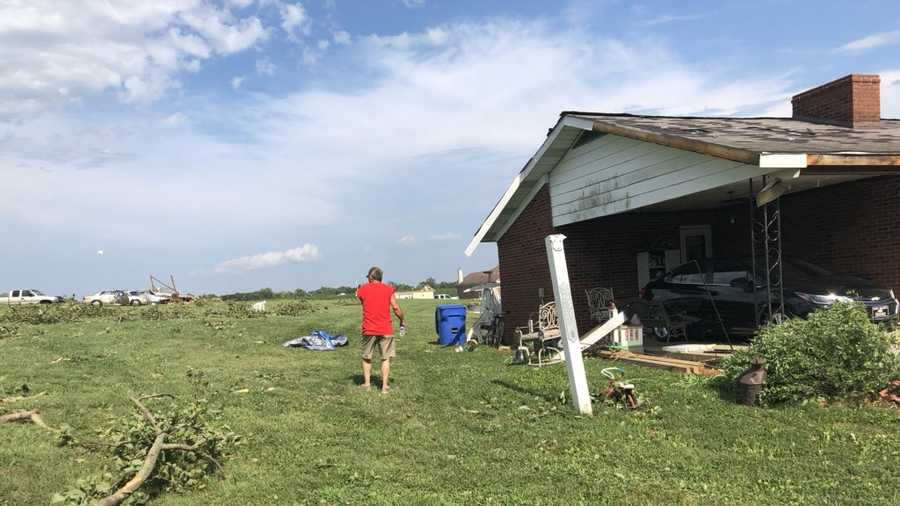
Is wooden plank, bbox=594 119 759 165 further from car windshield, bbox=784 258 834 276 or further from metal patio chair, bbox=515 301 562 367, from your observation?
metal patio chair, bbox=515 301 562 367

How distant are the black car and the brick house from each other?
2.16 feet

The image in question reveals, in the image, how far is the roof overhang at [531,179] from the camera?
13.0 meters

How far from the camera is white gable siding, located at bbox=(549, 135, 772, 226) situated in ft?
31.7

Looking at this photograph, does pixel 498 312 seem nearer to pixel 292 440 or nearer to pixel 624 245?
pixel 624 245

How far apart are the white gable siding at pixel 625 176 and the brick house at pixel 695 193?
0.07ft

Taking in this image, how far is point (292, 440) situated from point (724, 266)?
8.44 m

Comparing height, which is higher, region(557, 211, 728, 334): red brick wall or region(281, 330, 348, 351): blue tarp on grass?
region(557, 211, 728, 334): red brick wall

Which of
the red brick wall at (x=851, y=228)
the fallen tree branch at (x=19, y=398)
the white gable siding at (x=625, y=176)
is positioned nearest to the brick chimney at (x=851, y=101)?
the red brick wall at (x=851, y=228)

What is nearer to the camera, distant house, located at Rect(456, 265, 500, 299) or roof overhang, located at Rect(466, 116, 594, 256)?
roof overhang, located at Rect(466, 116, 594, 256)

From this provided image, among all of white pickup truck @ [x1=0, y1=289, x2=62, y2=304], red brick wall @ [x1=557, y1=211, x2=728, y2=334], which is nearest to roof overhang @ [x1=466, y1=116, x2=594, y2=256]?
red brick wall @ [x1=557, y1=211, x2=728, y2=334]

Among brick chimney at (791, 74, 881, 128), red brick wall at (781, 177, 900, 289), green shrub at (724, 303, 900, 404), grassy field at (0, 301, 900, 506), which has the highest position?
brick chimney at (791, 74, 881, 128)

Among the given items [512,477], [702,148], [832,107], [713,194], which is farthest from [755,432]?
[832,107]

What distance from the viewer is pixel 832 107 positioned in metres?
13.8

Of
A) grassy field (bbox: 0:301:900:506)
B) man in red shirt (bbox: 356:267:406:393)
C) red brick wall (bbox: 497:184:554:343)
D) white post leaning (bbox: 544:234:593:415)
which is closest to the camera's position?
grassy field (bbox: 0:301:900:506)
